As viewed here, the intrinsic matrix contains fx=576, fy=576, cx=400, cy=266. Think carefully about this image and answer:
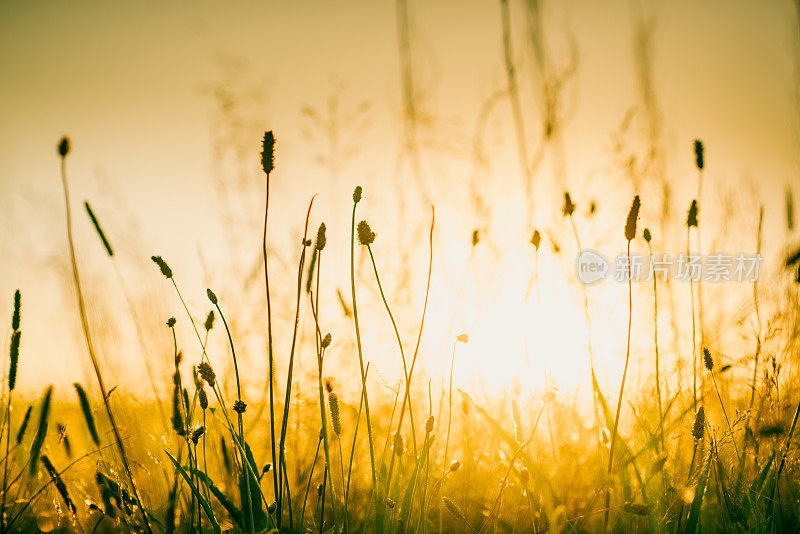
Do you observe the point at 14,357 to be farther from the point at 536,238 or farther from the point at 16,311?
the point at 536,238

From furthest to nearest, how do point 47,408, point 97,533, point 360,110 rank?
point 360,110 < point 97,533 < point 47,408

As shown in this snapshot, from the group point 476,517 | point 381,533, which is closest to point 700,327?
point 476,517

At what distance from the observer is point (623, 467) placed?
1.13m

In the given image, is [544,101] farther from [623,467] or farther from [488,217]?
[623,467]

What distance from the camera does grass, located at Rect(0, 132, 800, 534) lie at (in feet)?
3.31

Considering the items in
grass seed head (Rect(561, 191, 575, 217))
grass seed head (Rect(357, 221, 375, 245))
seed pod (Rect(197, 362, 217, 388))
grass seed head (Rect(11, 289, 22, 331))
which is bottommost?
seed pod (Rect(197, 362, 217, 388))

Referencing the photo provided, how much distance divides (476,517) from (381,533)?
450mm

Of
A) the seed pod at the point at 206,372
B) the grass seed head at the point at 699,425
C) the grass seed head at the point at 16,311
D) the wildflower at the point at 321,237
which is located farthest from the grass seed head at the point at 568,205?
the grass seed head at the point at 16,311

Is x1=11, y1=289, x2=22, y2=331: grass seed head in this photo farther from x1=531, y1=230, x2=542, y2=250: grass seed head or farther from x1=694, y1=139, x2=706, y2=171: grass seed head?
x1=694, y1=139, x2=706, y2=171: grass seed head

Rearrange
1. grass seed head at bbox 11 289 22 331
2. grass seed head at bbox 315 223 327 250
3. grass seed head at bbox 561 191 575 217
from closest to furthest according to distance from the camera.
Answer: grass seed head at bbox 315 223 327 250, grass seed head at bbox 11 289 22 331, grass seed head at bbox 561 191 575 217

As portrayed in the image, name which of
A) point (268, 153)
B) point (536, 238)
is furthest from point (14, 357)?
point (536, 238)

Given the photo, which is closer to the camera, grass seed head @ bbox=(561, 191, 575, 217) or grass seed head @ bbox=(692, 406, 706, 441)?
grass seed head @ bbox=(692, 406, 706, 441)

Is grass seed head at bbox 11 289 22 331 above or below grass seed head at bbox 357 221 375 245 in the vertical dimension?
below

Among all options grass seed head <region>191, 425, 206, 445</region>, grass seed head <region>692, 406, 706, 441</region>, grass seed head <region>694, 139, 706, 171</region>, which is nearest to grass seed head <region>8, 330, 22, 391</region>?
grass seed head <region>191, 425, 206, 445</region>
